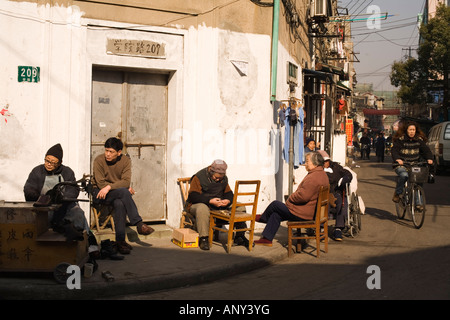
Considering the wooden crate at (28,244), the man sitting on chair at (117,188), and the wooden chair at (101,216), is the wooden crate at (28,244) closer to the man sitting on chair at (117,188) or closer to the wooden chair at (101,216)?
the man sitting on chair at (117,188)

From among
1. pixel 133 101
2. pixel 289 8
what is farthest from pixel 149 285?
pixel 289 8

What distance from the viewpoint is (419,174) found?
33.9 ft

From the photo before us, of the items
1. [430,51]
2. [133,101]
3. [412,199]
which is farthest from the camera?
[430,51]

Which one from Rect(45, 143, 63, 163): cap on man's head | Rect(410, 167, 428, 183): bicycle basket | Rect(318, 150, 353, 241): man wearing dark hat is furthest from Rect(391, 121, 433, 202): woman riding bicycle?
Rect(45, 143, 63, 163): cap on man's head

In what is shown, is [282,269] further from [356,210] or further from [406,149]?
[406,149]

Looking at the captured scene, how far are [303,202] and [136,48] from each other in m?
3.70

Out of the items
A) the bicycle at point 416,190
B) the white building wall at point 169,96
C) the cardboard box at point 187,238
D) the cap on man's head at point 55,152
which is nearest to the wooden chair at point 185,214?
the white building wall at point 169,96

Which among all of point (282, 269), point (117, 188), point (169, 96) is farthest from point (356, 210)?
point (117, 188)

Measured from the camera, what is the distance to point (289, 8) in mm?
12000

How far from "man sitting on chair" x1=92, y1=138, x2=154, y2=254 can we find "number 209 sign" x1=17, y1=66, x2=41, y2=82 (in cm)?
151

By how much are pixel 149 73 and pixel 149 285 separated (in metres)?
4.41

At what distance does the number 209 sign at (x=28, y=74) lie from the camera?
8.11 meters

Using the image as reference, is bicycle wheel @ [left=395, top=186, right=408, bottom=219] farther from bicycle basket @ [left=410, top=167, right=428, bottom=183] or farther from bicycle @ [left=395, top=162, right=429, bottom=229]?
bicycle basket @ [left=410, top=167, right=428, bottom=183]
